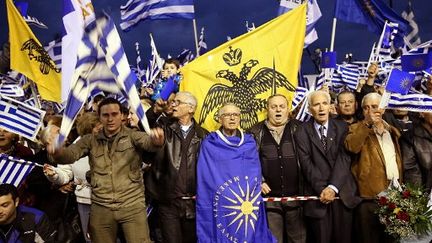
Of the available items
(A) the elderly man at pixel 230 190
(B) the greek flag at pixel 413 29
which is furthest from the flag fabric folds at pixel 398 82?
(B) the greek flag at pixel 413 29

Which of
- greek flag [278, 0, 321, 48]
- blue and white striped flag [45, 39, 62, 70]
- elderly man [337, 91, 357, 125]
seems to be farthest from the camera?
greek flag [278, 0, 321, 48]

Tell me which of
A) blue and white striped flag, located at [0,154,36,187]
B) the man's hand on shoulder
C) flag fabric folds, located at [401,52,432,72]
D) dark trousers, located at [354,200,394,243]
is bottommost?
dark trousers, located at [354,200,394,243]

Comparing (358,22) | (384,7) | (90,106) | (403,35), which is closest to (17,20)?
(90,106)

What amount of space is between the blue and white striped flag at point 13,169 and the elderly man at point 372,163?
12.1ft

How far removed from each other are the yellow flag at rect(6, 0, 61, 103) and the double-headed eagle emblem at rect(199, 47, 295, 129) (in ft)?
9.85

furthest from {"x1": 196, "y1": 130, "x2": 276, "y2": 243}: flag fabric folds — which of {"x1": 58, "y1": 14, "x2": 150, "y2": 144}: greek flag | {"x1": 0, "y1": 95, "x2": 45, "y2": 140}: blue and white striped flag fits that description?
{"x1": 0, "y1": 95, "x2": 45, "y2": 140}: blue and white striped flag

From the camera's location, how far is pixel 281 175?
5766 millimetres

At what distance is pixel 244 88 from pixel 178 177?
5.95ft

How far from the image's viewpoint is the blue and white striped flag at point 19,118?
5.96 meters

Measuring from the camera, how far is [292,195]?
19.0 feet

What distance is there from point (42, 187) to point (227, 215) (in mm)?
2349

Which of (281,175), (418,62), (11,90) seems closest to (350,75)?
(418,62)

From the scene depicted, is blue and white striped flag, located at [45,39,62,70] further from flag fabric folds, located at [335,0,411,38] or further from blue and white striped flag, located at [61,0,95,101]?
flag fabric folds, located at [335,0,411,38]

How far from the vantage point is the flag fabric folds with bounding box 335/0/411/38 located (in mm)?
10602
